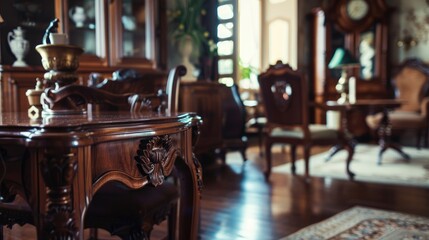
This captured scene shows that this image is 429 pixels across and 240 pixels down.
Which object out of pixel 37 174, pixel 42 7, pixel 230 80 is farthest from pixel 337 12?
pixel 37 174

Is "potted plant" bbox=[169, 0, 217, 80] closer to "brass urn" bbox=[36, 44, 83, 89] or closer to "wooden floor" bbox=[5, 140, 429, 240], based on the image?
"wooden floor" bbox=[5, 140, 429, 240]

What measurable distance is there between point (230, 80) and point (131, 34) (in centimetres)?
253

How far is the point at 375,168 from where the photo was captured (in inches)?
155

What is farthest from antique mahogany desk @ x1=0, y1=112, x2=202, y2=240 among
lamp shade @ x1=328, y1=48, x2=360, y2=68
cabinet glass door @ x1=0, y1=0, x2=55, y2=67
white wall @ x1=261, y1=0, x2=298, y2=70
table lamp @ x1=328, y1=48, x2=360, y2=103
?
white wall @ x1=261, y1=0, x2=298, y2=70

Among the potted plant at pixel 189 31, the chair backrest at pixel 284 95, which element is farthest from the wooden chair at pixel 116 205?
the potted plant at pixel 189 31

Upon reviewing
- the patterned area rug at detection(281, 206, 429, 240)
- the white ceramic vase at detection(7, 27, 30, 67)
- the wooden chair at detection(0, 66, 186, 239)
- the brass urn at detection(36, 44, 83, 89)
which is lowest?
the patterned area rug at detection(281, 206, 429, 240)

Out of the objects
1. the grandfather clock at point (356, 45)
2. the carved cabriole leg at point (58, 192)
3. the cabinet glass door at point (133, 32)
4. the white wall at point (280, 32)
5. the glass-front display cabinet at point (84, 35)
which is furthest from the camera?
the white wall at point (280, 32)

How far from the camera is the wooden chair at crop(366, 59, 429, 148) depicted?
5.43m

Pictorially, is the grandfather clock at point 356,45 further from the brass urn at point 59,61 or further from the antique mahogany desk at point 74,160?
the antique mahogany desk at point 74,160

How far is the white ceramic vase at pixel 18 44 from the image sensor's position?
244 cm

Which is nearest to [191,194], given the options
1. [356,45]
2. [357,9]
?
[356,45]

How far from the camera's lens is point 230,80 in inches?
216

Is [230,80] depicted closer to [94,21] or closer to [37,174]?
[94,21]

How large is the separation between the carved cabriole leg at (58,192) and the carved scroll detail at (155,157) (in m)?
0.20
